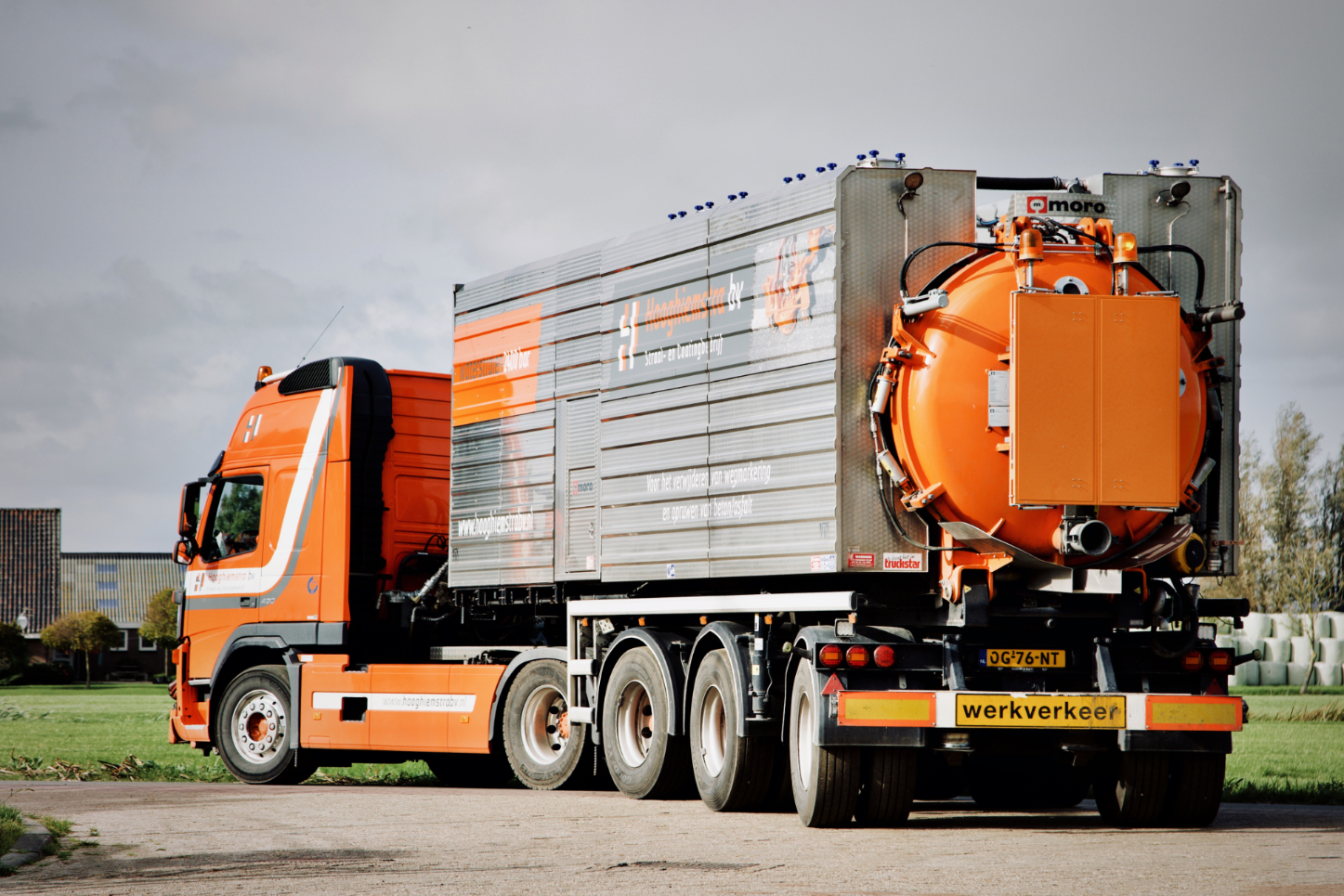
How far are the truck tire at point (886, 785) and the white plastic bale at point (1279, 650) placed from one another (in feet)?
123

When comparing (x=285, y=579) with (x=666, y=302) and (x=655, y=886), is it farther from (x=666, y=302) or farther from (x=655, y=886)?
(x=655, y=886)

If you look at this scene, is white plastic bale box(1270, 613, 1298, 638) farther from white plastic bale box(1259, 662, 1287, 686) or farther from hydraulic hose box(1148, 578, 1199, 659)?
hydraulic hose box(1148, 578, 1199, 659)

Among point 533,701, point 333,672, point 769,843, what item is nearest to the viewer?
point 769,843

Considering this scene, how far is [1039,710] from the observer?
983cm

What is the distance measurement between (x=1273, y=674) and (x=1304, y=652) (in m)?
1.38

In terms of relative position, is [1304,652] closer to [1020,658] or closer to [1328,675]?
[1328,675]

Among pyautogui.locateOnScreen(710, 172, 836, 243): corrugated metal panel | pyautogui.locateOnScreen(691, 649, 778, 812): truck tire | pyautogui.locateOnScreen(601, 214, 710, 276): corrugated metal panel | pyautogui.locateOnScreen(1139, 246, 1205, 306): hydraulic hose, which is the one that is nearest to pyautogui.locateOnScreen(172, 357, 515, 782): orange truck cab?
pyautogui.locateOnScreen(601, 214, 710, 276): corrugated metal panel

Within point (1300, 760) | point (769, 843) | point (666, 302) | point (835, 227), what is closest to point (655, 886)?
point (769, 843)

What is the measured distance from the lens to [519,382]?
14047mm

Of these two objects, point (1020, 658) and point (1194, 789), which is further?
point (1194, 789)

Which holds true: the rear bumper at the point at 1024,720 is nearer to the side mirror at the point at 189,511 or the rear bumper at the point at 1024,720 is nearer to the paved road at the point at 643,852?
the paved road at the point at 643,852

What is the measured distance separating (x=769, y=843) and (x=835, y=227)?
3742mm

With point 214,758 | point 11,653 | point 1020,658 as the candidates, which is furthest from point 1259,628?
point 11,653

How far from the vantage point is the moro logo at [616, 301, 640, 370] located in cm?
1249
